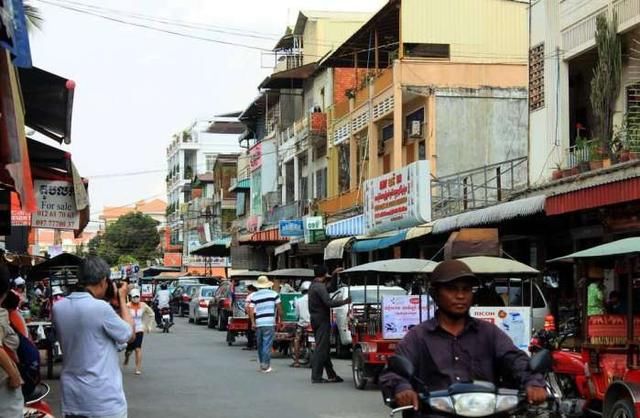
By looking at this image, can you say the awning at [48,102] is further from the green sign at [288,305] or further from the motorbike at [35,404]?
the green sign at [288,305]

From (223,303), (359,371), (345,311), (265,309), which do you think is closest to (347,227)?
(223,303)

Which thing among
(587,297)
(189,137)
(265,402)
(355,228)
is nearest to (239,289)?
(355,228)

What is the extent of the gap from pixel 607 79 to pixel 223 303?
1866 centimetres

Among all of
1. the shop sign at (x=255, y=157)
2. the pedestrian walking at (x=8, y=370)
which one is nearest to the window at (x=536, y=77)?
the pedestrian walking at (x=8, y=370)

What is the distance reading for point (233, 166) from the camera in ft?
235

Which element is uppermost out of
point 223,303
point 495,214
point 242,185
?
point 242,185

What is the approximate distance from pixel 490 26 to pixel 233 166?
39.9m

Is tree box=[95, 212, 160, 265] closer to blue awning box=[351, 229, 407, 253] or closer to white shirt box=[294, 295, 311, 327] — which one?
blue awning box=[351, 229, 407, 253]

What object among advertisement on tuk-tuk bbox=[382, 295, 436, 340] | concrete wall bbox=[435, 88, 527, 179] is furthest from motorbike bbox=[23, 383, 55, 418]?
concrete wall bbox=[435, 88, 527, 179]

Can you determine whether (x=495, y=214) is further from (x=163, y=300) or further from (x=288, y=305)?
(x=163, y=300)

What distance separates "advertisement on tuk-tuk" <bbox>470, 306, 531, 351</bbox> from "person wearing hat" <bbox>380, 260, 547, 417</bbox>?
9084 millimetres

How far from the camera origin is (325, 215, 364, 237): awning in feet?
109

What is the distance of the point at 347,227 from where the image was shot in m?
34.2

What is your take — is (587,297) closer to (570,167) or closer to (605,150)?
(605,150)
